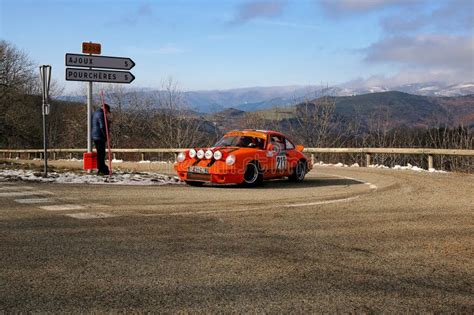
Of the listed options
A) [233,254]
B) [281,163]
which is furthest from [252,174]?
[233,254]

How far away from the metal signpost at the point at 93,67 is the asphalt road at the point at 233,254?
5365mm

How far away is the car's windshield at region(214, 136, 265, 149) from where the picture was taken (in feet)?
38.9

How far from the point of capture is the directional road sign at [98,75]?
523 inches

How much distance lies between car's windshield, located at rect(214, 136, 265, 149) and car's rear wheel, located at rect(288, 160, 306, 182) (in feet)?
4.62

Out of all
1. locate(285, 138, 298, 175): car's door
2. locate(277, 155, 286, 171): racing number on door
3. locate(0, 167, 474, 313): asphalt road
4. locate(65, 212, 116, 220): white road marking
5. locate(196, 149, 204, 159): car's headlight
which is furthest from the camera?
locate(285, 138, 298, 175): car's door

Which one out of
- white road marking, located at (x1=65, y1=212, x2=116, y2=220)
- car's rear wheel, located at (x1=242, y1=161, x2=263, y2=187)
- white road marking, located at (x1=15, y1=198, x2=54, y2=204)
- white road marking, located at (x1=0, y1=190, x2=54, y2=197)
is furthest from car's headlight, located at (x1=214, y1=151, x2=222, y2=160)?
white road marking, located at (x1=65, y1=212, x2=116, y2=220)

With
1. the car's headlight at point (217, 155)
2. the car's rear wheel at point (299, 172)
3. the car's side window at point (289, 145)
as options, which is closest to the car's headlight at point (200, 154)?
the car's headlight at point (217, 155)

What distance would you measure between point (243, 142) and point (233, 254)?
7.35 meters

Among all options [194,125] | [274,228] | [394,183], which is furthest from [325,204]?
[194,125]

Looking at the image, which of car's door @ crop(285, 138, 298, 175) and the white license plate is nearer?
the white license plate

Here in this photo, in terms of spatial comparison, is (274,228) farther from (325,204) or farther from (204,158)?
(204,158)

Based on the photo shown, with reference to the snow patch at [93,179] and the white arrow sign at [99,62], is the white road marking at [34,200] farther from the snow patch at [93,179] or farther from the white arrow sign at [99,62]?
the white arrow sign at [99,62]

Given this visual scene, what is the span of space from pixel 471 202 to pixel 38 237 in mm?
7288

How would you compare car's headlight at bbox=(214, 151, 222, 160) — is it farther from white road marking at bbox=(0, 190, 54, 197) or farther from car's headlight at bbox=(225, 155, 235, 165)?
white road marking at bbox=(0, 190, 54, 197)
